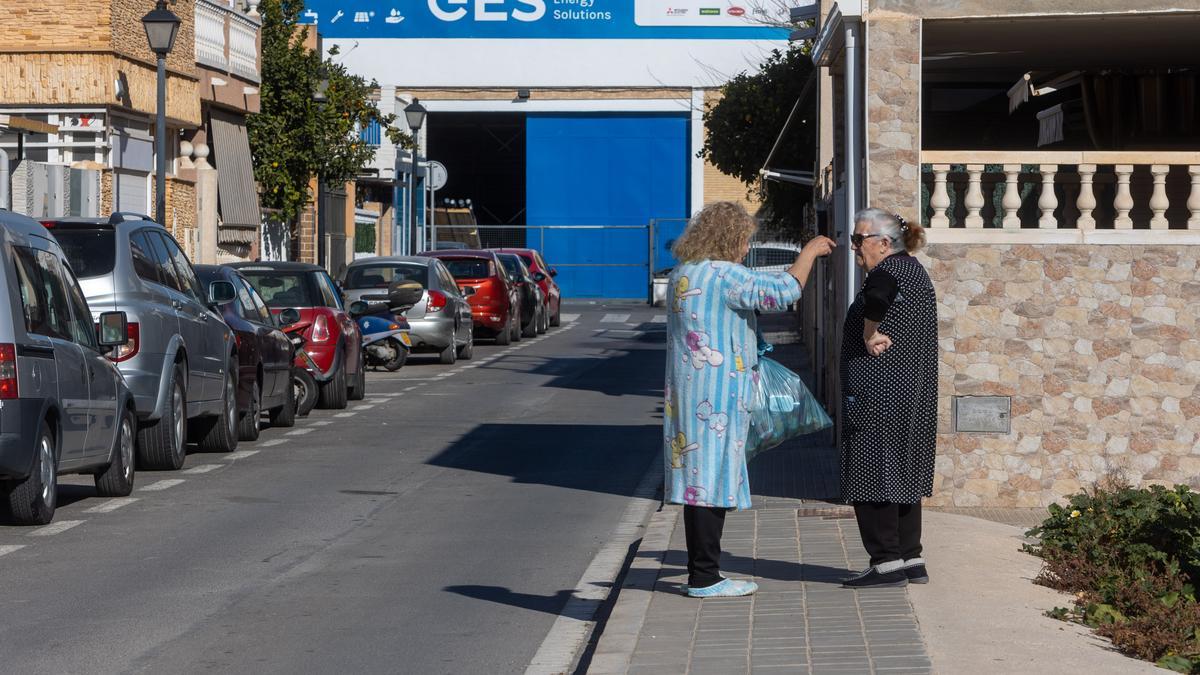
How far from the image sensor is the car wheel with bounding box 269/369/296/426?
18.0 meters

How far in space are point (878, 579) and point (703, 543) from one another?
793 mm

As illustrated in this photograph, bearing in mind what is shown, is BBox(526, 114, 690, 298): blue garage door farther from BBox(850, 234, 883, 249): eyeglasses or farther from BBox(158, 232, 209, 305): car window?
BBox(850, 234, 883, 249): eyeglasses

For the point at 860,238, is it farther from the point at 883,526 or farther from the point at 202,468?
the point at 202,468

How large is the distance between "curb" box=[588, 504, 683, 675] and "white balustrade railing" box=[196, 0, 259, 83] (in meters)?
23.6

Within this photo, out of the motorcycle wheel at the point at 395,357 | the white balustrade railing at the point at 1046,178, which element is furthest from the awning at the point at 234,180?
the white balustrade railing at the point at 1046,178

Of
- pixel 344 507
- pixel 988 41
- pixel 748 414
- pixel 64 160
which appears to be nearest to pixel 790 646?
pixel 748 414

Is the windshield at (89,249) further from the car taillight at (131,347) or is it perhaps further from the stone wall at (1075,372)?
the stone wall at (1075,372)

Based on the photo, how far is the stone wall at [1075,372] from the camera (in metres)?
12.2

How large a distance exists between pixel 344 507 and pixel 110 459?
1486 mm

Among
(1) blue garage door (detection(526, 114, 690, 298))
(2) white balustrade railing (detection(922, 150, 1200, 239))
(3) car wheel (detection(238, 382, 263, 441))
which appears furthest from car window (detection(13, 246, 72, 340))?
(1) blue garage door (detection(526, 114, 690, 298))

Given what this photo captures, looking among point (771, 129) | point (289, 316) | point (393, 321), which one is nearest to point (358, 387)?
point (289, 316)

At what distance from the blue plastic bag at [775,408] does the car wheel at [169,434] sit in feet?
21.1

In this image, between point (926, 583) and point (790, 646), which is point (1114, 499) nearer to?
point (926, 583)

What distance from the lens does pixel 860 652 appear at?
6.92 metres
